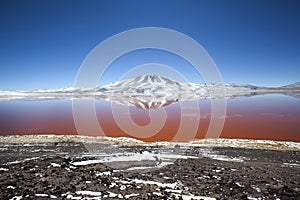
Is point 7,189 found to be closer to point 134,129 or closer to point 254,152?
point 254,152

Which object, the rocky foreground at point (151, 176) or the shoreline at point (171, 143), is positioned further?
the shoreline at point (171, 143)

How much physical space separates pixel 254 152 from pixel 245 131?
18878 mm

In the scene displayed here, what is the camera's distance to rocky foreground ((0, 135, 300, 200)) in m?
12.9

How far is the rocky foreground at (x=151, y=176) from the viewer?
42.3ft

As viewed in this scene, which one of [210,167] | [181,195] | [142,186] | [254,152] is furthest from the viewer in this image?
[254,152]

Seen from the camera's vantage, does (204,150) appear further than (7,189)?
Yes

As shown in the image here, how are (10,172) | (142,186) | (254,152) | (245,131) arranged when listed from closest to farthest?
(142,186)
(10,172)
(254,152)
(245,131)

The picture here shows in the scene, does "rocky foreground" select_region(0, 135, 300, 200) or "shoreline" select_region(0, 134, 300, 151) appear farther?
"shoreline" select_region(0, 134, 300, 151)

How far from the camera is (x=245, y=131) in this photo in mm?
42656

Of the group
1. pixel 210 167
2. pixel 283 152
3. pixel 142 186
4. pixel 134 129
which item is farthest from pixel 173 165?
pixel 134 129

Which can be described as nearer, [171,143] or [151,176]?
[151,176]

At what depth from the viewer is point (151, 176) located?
1587cm

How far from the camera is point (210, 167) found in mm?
18141

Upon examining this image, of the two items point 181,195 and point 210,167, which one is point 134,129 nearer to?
point 210,167
